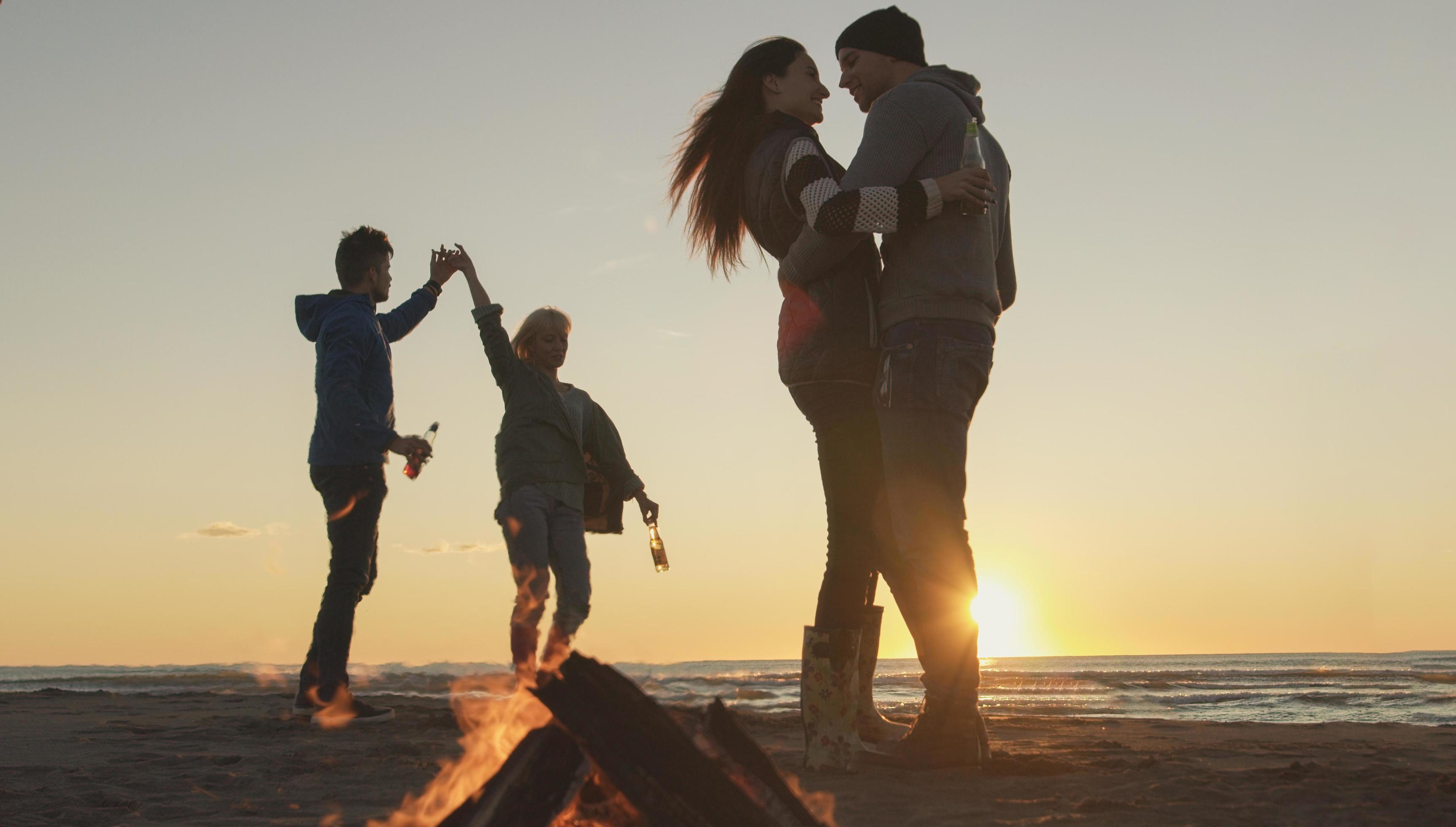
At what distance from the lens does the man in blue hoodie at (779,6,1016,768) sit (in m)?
3.05

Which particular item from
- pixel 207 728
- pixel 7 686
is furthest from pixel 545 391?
pixel 7 686

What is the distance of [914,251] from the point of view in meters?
3.23

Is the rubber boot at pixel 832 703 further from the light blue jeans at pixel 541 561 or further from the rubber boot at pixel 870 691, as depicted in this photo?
the light blue jeans at pixel 541 561

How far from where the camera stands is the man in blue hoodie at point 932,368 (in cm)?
305

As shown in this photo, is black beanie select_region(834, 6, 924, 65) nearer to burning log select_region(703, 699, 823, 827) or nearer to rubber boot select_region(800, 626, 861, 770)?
rubber boot select_region(800, 626, 861, 770)

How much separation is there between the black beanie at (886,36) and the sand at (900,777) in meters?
2.48

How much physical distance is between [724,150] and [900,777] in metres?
2.37

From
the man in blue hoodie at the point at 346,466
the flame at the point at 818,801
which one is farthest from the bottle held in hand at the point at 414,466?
the flame at the point at 818,801

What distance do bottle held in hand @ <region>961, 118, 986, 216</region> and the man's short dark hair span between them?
342cm

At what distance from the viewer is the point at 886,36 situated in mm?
3609

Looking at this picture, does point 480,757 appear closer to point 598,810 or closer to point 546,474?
point 598,810

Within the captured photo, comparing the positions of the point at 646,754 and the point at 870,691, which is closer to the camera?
the point at 646,754

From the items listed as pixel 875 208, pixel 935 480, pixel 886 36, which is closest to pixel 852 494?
pixel 935 480

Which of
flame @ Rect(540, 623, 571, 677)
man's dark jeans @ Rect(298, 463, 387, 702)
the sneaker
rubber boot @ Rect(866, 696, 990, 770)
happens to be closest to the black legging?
rubber boot @ Rect(866, 696, 990, 770)
